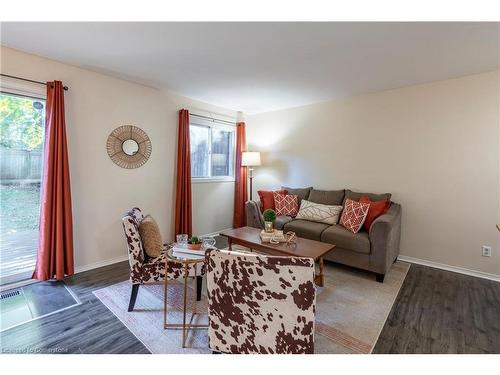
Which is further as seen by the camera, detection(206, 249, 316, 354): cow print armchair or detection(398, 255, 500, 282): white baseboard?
detection(398, 255, 500, 282): white baseboard

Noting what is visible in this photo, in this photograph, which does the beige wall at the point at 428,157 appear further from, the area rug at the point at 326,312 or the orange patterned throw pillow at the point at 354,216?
the area rug at the point at 326,312

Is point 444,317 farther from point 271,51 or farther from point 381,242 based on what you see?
point 271,51

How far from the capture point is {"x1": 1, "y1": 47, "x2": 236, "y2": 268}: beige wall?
2.68 m

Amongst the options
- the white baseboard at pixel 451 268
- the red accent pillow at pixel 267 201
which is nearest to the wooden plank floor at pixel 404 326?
the white baseboard at pixel 451 268

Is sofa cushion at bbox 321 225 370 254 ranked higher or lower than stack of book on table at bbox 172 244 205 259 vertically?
lower

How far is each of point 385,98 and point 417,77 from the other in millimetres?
508

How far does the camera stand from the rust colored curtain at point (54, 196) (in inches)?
96.0

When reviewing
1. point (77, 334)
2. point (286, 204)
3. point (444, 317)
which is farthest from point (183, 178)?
point (444, 317)

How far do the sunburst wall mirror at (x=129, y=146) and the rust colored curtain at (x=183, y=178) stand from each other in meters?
0.47

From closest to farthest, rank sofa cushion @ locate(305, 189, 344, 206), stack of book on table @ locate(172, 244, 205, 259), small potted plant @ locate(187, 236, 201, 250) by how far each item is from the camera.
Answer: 1. stack of book on table @ locate(172, 244, 205, 259)
2. small potted plant @ locate(187, 236, 201, 250)
3. sofa cushion @ locate(305, 189, 344, 206)

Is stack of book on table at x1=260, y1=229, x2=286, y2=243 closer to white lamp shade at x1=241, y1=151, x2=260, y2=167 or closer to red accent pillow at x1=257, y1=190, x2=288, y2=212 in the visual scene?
red accent pillow at x1=257, y1=190, x2=288, y2=212

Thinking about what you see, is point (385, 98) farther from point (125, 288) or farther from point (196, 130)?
point (125, 288)

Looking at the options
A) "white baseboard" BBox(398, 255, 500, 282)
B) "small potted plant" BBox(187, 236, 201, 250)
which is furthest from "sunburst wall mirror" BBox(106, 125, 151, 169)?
"white baseboard" BBox(398, 255, 500, 282)

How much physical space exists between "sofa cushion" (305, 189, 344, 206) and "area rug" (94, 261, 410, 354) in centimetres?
110
